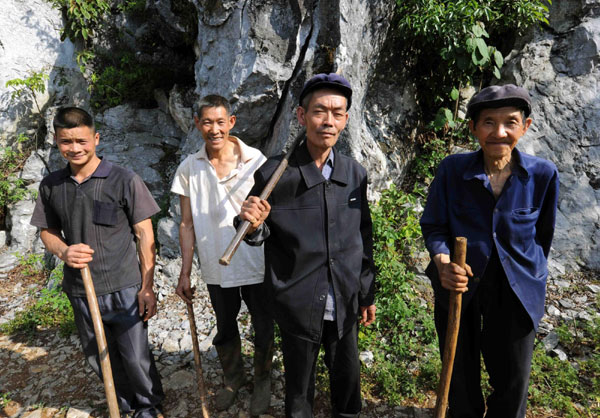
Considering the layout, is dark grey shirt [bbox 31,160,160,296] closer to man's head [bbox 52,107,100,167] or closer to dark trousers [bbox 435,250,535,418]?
man's head [bbox 52,107,100,167]

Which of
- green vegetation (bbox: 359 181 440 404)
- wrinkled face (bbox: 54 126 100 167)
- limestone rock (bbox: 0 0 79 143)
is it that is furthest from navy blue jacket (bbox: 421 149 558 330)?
limestone rock (bbox: 0 0 79 143)

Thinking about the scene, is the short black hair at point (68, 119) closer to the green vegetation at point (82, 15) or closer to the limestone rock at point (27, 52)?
the green vegetation at point (82, 15)

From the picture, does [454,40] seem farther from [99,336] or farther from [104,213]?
[99,336]

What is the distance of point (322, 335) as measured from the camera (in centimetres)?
272

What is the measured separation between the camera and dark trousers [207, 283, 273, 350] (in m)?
3.22

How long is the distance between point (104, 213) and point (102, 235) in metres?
0.19

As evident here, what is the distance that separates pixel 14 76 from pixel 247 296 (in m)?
8.60

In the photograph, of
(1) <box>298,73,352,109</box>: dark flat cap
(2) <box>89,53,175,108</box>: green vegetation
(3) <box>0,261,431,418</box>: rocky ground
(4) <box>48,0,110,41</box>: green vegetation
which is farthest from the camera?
(2) <box>89,53,175,108</box>: green vegetation

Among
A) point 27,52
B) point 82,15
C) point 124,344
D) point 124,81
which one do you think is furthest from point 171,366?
point 27,52

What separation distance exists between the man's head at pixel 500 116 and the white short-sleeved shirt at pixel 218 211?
183cm

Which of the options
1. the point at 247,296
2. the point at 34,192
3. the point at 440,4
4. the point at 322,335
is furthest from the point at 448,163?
the point at 34,192

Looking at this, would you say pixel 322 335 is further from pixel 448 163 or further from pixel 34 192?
pixel 34 192

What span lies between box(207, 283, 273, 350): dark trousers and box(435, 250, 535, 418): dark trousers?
4.91 feet

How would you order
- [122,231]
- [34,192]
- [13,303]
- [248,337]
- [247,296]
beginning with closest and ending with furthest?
[122,231] → [247,296] → [248,337] → [13,303] → [34,192]
